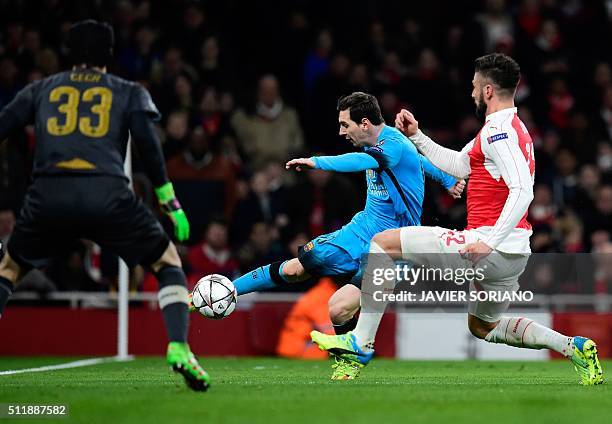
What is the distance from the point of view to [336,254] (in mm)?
9172

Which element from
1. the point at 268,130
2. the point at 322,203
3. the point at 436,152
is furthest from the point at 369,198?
the point at 268,130

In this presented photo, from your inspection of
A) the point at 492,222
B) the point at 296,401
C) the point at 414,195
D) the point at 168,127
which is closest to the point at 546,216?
the point at 168,127

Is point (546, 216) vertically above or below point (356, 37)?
below

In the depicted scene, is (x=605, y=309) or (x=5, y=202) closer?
(x=5, y=202)

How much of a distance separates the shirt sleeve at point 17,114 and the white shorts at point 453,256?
8.55 feet

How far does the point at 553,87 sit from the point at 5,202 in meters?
7.92

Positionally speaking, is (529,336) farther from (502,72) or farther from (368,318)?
(502,72)

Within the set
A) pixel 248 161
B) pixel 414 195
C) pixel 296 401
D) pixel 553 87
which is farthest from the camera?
pixel 553 87

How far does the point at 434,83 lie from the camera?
16281mm

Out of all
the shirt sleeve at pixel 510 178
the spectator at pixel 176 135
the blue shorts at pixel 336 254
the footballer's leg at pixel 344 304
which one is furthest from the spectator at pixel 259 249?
the shirt sleeve at pixel 510 178

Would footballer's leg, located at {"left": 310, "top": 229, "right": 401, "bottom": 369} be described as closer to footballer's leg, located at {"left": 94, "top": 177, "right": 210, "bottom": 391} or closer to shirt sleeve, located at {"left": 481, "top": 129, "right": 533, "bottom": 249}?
shirt sleeve, located at {"left": 481, "top": 129, "right": 533, "bottom": 249}

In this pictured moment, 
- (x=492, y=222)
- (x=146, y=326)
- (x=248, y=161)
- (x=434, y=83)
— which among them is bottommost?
(x=146, y=326)

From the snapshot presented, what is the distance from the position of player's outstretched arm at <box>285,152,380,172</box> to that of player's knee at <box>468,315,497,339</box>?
4.32 feet

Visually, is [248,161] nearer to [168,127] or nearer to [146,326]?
[168,127]
